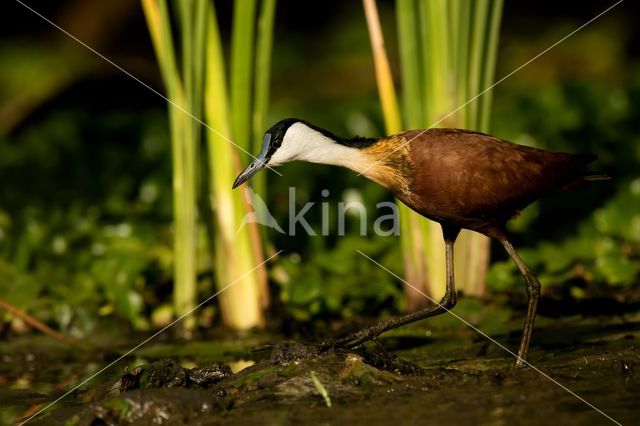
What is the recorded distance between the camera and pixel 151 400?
426cm

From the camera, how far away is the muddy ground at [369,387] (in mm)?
4074

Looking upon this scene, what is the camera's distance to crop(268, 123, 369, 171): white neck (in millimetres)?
5133

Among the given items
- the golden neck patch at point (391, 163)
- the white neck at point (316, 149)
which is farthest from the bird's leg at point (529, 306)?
the white neck at point (316, 149)

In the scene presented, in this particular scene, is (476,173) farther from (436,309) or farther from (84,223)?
(84,223)

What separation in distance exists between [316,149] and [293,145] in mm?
116

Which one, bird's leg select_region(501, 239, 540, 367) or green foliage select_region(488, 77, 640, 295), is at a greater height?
green foliage select_region(488, 77, 640, 295)

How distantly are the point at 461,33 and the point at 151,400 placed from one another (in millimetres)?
2707

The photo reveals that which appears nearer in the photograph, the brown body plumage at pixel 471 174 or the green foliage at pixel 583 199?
the brown body plumage at pixel 471 174

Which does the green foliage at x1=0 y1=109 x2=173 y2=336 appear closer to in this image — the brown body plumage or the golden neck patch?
the golden neck patch

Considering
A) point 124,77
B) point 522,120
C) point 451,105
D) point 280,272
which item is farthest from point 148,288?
point 124,77

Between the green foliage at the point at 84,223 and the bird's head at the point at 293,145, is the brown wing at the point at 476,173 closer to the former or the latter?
the bird's head at the point at 293,145

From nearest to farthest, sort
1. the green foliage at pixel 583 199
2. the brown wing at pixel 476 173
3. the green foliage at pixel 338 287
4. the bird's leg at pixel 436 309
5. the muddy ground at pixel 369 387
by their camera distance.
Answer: the muddy ground at pixel 369 387 → the brown wing at pixel 476 173 → the bird's leg at pixel 436 309 → the green foliage at pixel 338 287 → the green foliage at pixel 583 199

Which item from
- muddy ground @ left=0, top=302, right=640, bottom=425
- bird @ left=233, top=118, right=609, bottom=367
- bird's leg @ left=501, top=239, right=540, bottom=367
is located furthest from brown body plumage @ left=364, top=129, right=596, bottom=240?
muddy ground @ left=0, top=302, right=640, bottom=425

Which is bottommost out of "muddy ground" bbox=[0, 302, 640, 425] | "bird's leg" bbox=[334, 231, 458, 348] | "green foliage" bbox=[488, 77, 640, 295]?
"muddy ground" bbox=[0, 302, 640, 425]
